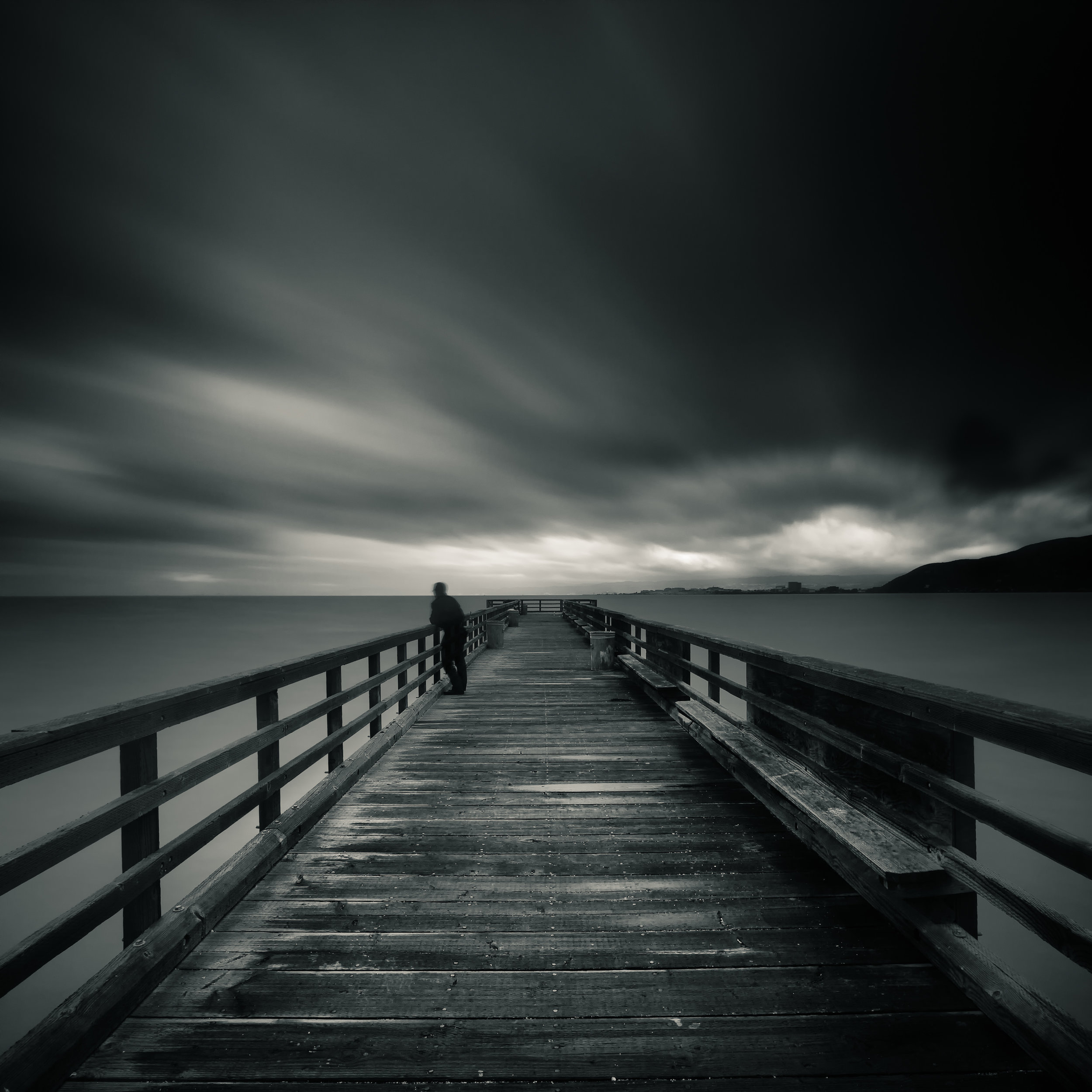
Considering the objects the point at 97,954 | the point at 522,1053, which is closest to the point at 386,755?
the point at 522,1053

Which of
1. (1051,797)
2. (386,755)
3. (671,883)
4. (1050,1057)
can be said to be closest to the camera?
(1050,1057)

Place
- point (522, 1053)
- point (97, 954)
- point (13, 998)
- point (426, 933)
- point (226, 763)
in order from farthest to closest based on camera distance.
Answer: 1. point (97, 954)
2. point (13, 998)
3. point (226, 763)
4. point (426, 933)
5. point (522, 1053)

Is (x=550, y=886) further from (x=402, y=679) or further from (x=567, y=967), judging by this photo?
(x=402, y=679)

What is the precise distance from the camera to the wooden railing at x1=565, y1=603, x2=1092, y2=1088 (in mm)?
1981

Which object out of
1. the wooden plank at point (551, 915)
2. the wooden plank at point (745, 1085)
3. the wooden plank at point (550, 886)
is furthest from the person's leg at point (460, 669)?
the wooden plank at point (745, 1085)

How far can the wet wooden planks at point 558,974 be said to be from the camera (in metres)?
2.03

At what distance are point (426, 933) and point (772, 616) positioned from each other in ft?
474

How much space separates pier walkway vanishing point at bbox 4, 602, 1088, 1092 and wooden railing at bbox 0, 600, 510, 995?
0.28 metres

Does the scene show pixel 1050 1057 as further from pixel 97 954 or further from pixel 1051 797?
pixel 1051 797

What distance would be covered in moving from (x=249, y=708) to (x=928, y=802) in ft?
120

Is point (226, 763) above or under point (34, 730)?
under

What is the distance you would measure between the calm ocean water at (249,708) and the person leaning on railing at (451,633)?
8823 millimetres

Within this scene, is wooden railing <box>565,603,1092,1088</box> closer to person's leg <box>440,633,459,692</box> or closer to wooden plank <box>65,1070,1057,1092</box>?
wooden plank <box>65,1070,1057,1092</box>

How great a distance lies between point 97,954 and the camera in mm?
11859
